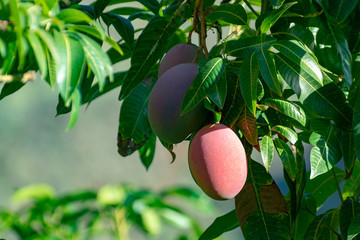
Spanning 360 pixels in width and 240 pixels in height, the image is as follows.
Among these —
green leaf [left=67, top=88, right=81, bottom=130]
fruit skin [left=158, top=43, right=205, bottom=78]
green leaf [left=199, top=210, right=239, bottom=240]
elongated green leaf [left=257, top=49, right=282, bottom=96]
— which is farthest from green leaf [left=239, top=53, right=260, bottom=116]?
green leaf [left=199, top=210, right=239, bottom=240]

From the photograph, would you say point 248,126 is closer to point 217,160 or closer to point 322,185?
point 217,160

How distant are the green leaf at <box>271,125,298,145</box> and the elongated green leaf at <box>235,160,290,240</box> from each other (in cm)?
9

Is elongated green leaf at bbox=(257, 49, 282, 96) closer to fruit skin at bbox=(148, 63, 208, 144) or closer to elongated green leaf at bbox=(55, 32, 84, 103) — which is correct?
fruit skin at bbox=(148, 63, 208, 144)

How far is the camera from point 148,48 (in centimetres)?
96

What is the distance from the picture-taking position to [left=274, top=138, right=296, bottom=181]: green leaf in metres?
0.85

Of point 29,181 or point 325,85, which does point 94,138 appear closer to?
point 29,181

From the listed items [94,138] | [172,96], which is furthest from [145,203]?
[94,138]

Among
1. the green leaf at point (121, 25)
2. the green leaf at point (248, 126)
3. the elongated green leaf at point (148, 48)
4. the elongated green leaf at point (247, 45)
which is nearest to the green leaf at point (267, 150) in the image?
the green leaf at point (248, 126)

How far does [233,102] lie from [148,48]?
7.3 inches

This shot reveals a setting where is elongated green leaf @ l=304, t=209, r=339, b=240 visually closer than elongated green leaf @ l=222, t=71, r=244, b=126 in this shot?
No

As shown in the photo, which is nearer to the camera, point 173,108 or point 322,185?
point 173,108

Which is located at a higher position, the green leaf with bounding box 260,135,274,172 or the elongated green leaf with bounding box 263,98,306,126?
the elongated green leaf with bounding box 263,98,306,126

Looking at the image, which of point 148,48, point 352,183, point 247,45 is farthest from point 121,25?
point 352,183

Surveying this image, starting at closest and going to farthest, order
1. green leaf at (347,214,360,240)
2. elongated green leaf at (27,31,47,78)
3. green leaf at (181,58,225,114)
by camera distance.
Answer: elongated green leaf at (27,31,47,78) < green leaf at (181,58,225,114) < green leaf at (347,214,360,240)
